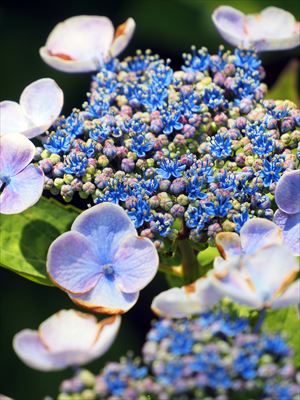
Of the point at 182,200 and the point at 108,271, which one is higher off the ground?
the point at 182,200

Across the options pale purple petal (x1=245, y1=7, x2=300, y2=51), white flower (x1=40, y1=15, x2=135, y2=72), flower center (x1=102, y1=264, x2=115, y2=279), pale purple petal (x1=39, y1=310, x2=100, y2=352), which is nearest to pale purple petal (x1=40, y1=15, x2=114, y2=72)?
white flower (x1=40, y1=15, x2=135, y2=72)

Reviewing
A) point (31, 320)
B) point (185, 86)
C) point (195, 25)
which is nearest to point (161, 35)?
point (195, 25)

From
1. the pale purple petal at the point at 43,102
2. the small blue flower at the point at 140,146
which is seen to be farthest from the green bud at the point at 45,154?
the small blue flower at the point at 140,146

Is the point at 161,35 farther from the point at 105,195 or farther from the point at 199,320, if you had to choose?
the point at 199,320

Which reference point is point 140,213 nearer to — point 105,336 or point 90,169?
point 90,169

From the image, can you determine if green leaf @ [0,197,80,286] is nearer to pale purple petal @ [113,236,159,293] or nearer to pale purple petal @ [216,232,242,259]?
pale purple petal @ [113,236,159,293]

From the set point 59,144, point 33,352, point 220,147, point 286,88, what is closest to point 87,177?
point 59,144

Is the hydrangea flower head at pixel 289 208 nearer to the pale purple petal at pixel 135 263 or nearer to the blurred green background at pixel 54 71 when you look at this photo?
the pale purple petal at pixel 135 263
